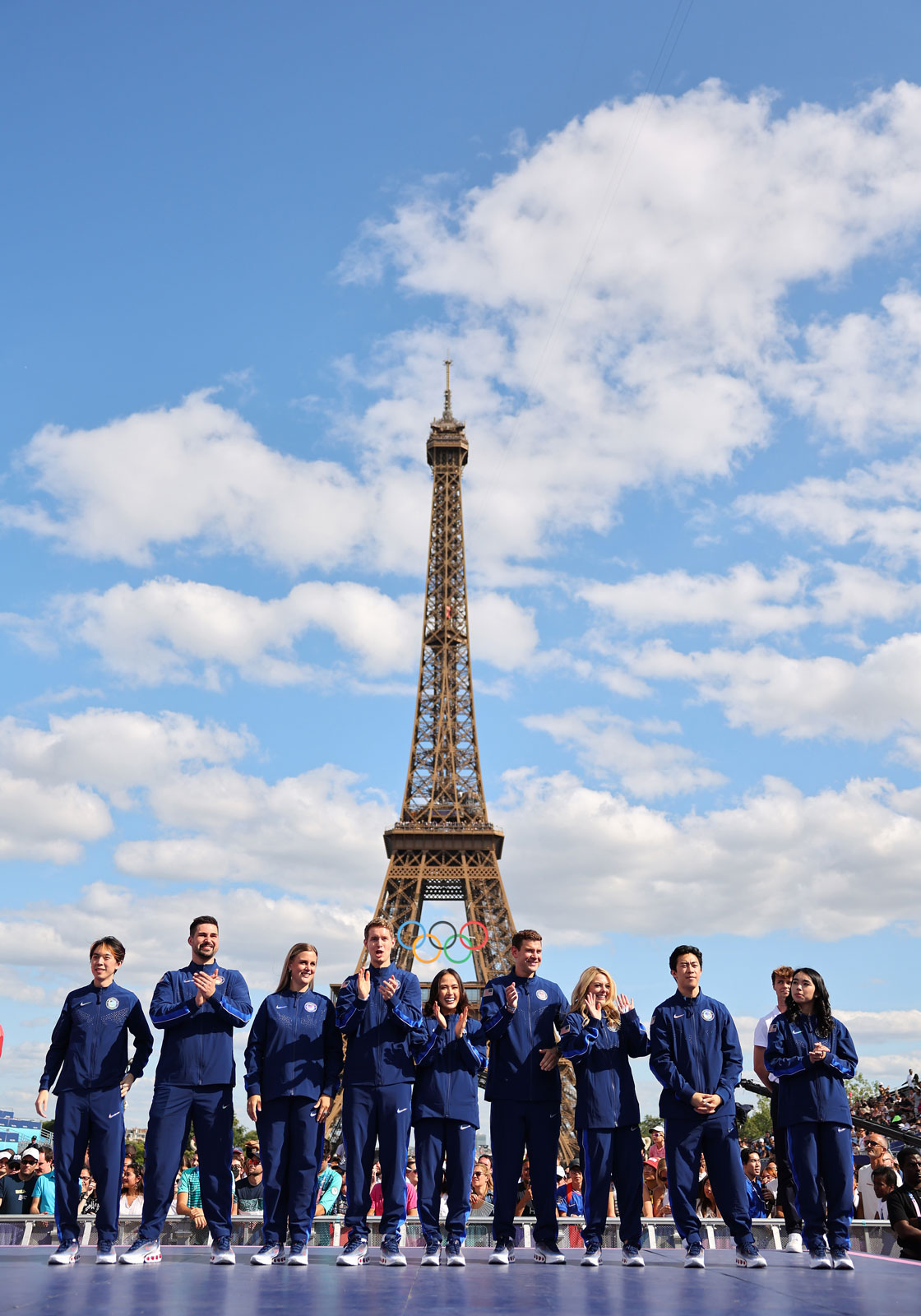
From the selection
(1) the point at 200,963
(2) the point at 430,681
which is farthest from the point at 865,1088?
(1) the point at 200,963

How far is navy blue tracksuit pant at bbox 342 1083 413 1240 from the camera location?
775cm

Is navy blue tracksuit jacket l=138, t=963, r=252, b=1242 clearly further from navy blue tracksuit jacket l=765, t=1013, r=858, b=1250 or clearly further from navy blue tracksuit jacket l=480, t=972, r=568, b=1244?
navy blue tracksuit jacket l=765, t=1013, r=858, b=1250

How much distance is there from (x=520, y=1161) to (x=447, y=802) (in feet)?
134

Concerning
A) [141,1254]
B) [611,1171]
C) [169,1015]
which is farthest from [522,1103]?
[141,1254]

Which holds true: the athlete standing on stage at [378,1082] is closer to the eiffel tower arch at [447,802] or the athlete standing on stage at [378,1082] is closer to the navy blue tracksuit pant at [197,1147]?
the navy blue tracksuit pant at [197,1147]

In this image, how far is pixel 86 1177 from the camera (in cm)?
1311

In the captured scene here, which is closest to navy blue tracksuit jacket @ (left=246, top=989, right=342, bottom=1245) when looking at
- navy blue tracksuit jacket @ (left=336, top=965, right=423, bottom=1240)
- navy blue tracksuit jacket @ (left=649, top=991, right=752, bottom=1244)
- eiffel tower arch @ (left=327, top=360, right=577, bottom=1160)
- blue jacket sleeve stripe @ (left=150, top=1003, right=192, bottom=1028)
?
navy blue tracksuit jacket @ (left=336, top=965, right=423, bottom=1240)

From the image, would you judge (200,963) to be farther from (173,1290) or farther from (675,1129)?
(675,1129)

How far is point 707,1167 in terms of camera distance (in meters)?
7.80

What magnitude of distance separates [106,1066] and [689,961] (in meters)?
4.19

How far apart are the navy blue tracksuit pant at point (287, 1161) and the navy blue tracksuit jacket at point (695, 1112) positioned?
2464 millimetres

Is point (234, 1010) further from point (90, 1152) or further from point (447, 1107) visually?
point (447, 1107)

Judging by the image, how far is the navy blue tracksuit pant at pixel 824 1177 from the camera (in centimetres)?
753

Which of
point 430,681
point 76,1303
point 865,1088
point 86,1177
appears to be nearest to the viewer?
point 76,1303
